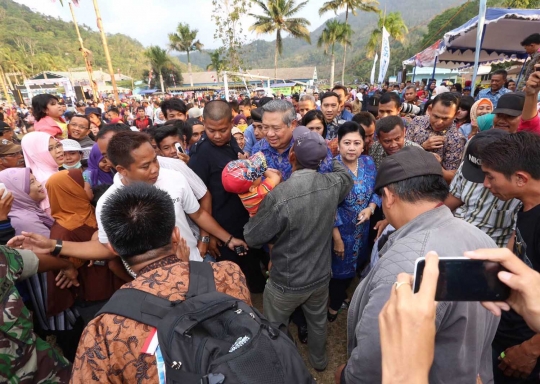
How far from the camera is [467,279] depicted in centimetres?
78

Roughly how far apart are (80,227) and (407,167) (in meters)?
2.46

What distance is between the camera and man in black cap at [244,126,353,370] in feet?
6.47

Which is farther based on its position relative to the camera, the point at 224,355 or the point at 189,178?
the point at 189,178

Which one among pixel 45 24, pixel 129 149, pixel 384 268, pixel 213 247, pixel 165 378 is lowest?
pixel 213 247

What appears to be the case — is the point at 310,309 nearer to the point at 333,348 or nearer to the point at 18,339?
the point at 333,348

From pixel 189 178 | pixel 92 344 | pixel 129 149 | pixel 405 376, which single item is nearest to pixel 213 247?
pixel 189 178

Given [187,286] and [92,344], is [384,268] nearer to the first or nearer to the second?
[187,286]

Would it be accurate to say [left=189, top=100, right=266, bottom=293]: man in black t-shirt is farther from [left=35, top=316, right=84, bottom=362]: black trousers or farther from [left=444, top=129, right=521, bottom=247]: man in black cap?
[left=444, top=129, right=521, bottom=247]: man in black cap

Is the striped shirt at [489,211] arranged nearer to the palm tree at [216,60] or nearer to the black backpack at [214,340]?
the black backpack at [214,340]

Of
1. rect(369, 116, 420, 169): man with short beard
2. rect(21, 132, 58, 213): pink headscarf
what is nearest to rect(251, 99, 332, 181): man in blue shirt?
rect(369, 116, 420, 169): man with short beard

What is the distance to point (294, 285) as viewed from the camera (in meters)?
2.19

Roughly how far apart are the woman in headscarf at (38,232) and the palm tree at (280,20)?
30.0 meters

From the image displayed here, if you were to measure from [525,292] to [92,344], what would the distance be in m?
1.42

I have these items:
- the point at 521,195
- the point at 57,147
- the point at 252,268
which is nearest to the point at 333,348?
the point at 252,268
